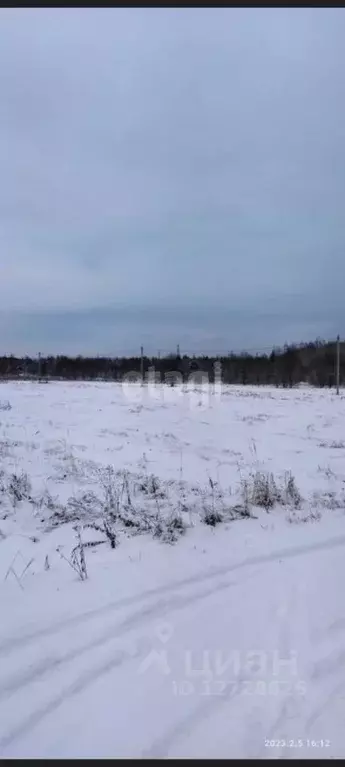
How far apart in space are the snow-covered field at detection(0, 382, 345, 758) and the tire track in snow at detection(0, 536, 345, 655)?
0.05 ft

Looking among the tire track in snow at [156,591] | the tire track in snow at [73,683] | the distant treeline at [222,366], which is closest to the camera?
the tire track in snow at [73,683]

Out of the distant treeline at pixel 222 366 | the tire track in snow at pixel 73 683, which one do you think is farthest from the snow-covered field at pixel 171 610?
the distant treeline at pixel 222 366

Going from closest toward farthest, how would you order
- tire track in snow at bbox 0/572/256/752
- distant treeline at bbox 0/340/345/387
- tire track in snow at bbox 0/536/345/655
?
1. tire track in snow at bbox 0/572/256/752
2. tire track in snow at bbox 0/536/345/655
3. distant treeline at bbox 0/340/345/387

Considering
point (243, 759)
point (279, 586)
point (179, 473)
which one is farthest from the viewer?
point (179, 473)

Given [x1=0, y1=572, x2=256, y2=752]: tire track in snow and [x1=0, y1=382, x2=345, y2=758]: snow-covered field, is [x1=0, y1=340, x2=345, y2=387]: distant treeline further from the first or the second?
[x1=0, y1=572, x2=256, y2=752]: tire track in snow

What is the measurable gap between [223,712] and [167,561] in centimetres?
181

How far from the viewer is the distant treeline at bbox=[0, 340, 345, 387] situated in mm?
36938

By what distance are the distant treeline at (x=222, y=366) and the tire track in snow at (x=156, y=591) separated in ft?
96.1

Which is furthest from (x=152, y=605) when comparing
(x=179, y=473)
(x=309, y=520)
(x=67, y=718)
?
Answer: (x=179, y=473)

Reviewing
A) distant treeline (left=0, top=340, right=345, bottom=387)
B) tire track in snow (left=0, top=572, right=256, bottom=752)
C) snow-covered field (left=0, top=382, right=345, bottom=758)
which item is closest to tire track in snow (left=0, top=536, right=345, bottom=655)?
snow-covered field (left=0, top=382, right=345, bottom=758)

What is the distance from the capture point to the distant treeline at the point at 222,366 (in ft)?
121

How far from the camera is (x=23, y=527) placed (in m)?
4.95

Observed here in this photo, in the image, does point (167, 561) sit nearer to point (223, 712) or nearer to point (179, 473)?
point (223, 712)

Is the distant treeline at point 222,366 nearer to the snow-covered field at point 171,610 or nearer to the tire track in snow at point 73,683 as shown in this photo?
the snow-covered field at point 171,610
